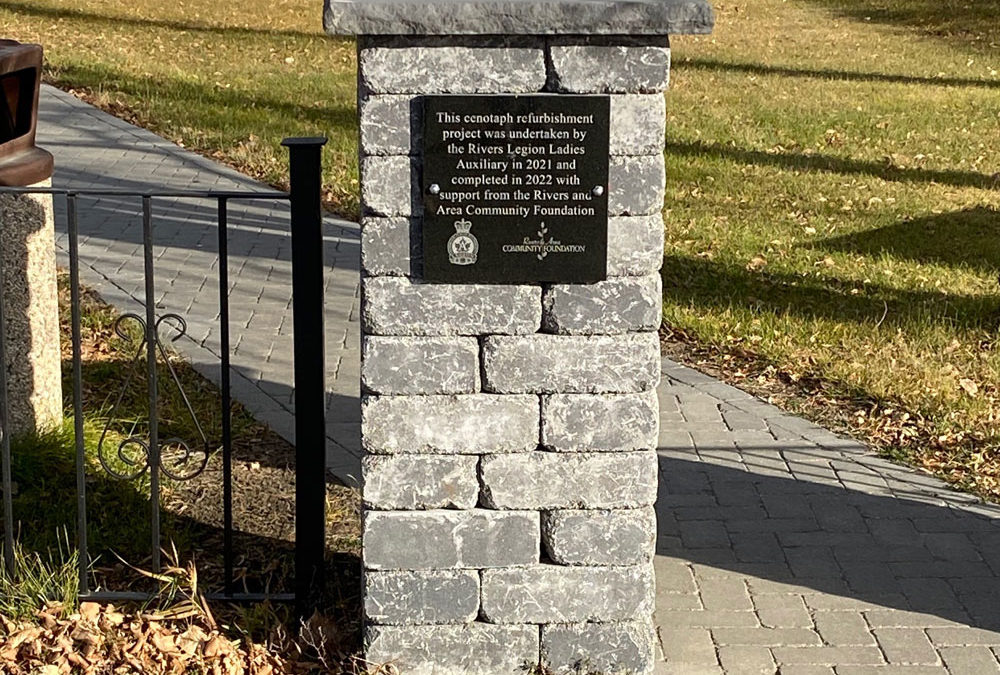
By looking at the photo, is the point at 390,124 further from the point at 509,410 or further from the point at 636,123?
the point at 509,410

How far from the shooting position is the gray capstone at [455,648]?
12.8 feet

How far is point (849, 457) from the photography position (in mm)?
5762

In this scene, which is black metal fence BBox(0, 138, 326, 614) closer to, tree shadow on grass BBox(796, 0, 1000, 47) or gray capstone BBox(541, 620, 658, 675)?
gray capstone BBox(541, 620, 658, 675)

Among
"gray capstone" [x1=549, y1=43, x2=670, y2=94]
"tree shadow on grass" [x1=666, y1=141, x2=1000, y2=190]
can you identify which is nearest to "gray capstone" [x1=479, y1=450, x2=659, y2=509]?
"gray capstone" [x1=549, y1=43, x2=670, y2=94]

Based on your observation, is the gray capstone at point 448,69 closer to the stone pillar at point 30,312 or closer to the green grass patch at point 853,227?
the stone pillar at point 30,312

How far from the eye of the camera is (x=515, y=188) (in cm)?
358

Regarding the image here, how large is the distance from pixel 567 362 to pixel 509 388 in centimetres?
17

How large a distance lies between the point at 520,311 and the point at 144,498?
209 cm

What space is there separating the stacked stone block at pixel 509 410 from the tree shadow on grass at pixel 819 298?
164 inches

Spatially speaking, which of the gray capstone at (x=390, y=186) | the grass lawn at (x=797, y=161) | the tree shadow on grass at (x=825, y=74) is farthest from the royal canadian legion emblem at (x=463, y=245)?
the tree shadow on grass at (x=825, y=74)

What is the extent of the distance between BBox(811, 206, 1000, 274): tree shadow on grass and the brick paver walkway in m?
3.03

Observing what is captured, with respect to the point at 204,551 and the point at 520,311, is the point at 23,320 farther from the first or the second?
the point at 520,311

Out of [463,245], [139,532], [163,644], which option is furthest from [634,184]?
[139,532]

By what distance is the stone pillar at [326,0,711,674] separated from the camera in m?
3.46
